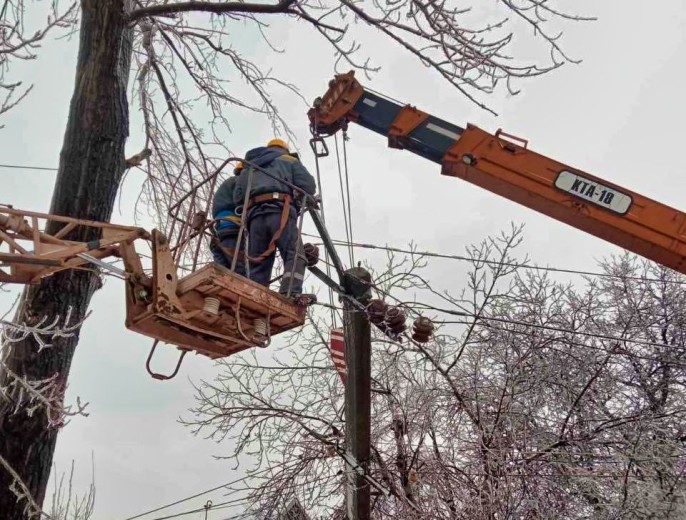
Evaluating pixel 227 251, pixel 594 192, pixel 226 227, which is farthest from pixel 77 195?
pixel 594 192

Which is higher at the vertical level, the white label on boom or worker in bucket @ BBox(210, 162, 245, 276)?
the white label on boom

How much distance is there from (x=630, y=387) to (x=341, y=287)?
885cm

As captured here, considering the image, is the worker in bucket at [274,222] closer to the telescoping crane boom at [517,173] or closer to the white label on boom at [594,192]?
the telescoping crane boom at [517,173]

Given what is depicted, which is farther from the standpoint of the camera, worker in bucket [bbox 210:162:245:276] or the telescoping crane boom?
the telescoping crane boom

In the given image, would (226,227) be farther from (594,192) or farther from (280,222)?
(594,192)

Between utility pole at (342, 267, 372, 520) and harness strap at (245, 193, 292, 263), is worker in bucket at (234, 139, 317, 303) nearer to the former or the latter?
harness strap at (245, 193, 292, 263)

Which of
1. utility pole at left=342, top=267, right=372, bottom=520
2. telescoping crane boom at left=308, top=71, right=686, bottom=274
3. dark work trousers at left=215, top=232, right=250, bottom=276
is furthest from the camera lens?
telescoping crane boom at left=308, top=71, right=686, bottom=274

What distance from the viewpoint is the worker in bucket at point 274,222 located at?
4688 mm

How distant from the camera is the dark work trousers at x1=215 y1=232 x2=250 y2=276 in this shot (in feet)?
16.0

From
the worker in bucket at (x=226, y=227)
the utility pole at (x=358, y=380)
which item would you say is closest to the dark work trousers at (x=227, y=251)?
the worker in bucket at (x=226, y=227)

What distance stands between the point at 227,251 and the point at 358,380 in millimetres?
1451

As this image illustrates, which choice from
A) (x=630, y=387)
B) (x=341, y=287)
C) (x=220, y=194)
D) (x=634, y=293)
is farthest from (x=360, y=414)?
(x=634, y=293)

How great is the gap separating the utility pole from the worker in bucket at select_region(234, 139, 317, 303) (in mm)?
→ 754

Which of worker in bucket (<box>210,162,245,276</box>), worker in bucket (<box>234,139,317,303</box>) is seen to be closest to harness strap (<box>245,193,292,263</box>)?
worker in bucket (<box>234,139,317,303</box>)
